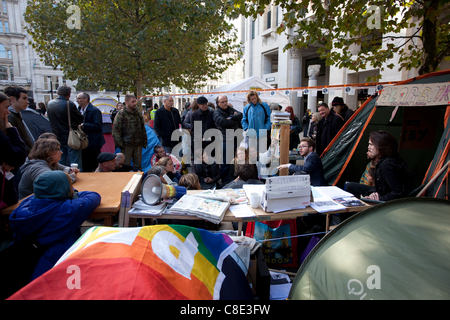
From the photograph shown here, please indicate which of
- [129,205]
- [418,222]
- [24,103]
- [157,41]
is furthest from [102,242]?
[157,41]

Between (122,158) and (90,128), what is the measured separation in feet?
3.90

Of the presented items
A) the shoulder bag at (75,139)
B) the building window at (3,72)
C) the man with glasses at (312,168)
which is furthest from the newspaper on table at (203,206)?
the building window at (3,72)

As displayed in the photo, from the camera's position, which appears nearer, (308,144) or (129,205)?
(129,205)

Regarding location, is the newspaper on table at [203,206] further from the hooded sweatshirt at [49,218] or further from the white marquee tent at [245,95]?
the white marquee tent at [245,95]

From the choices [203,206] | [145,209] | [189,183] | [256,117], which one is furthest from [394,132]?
[145,209]

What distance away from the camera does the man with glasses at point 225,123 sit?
19.3 ft

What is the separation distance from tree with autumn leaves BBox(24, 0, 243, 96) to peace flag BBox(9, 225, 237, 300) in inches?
324

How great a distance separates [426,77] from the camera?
379 cm

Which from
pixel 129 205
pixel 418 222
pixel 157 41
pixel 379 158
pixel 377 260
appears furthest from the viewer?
pixel 157 41

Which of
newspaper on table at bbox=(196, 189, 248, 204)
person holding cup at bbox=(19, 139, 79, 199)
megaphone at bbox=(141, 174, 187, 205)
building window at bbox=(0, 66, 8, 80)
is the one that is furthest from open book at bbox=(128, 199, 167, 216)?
building window at bbox=(0, 66, 8, 80)

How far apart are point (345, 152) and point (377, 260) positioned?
4.06 m

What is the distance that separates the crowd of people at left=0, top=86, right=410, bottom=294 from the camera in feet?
6.89

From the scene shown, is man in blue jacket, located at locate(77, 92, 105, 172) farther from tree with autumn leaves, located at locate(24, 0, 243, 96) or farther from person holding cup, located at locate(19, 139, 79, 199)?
tree with autumn leaves, located at locate(24, 0, 243, 96)

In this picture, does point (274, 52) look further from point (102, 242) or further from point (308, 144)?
point (102, 242)
